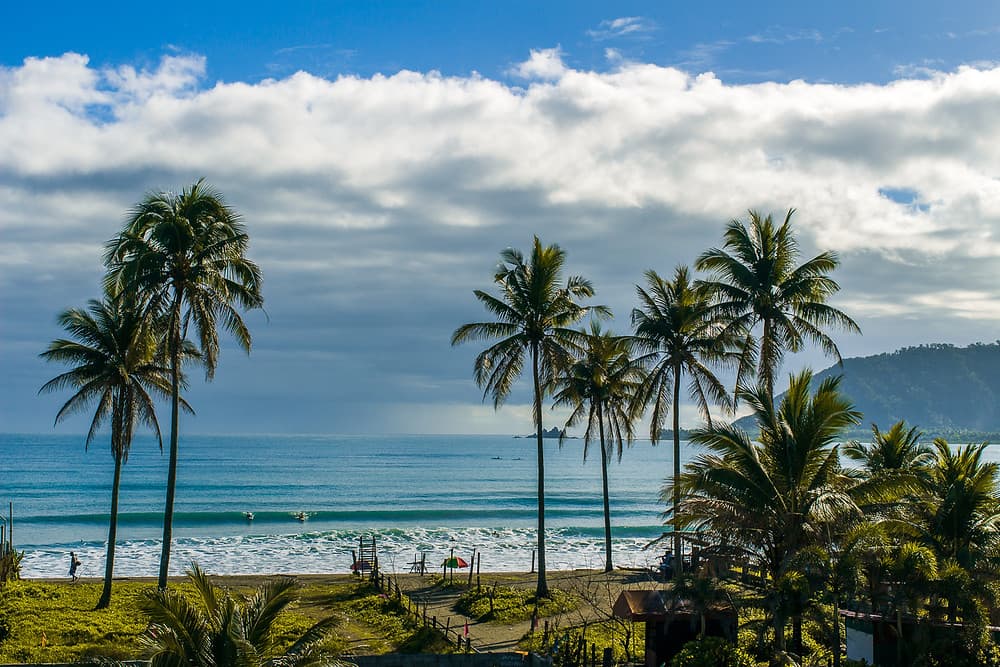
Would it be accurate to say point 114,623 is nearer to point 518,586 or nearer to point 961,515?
point 518,586

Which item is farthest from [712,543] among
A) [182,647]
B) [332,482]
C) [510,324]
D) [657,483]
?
[657,483]

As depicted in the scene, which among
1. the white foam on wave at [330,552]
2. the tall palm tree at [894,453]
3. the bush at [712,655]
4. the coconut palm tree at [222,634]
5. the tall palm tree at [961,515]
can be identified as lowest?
the white foam on wave at [330,552]

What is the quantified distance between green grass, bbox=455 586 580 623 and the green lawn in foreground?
2554 mm

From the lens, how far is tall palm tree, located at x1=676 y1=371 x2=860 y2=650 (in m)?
17.9

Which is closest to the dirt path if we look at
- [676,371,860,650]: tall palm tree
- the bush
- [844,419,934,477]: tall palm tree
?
the bush

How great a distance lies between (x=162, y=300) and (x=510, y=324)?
11.3 m

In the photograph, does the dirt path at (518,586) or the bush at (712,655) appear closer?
the bush at (712,655)

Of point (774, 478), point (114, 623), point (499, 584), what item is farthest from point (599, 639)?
point (114, 623)

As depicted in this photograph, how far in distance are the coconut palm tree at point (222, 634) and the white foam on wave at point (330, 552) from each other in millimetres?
30495

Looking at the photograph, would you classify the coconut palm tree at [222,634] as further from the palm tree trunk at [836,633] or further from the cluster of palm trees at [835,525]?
the palm tree trunk at [836,633]

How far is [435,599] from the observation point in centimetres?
3219

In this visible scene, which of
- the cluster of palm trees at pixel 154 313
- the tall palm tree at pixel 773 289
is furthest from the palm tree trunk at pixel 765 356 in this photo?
the cluster of palm trees at pixel 154 313

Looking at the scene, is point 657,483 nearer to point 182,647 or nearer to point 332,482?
point 332,482

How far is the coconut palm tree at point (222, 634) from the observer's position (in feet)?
39.5
